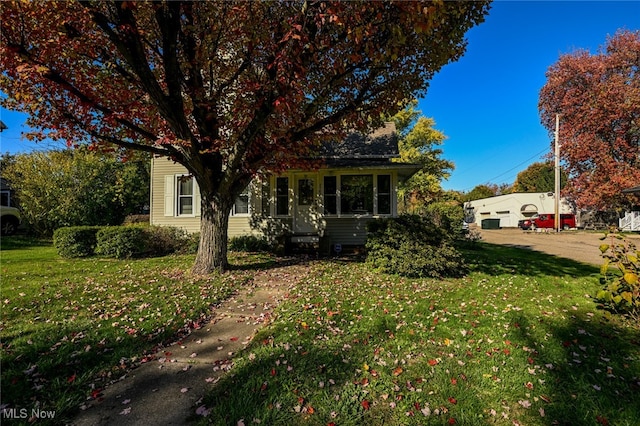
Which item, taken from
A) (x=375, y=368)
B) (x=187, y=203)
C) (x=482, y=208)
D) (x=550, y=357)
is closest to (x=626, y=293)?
(x=550, y=357)

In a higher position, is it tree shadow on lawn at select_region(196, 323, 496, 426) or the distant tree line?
the distant tree line

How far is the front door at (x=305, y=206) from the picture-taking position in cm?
1252

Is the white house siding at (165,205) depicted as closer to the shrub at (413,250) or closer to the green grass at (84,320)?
the green grass at (84,320)

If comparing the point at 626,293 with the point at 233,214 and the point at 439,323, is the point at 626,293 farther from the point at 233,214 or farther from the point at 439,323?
the point at 233,214

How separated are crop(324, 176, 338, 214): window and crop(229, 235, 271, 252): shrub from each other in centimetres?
288

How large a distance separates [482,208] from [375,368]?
46.1 meters

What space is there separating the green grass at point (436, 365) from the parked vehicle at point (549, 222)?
26586 mm

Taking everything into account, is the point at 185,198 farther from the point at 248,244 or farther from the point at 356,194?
the point at 356,194

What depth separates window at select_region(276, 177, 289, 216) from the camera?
1271cm

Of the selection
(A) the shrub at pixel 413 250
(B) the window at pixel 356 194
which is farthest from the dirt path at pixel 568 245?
(B) the window at pixel 356 194

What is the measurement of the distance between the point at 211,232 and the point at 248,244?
476 cm

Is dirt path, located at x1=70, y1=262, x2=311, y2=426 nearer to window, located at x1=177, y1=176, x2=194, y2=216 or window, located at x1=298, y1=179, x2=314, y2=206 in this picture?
window, located at x1=298, y1=179, x2=314, y2=206

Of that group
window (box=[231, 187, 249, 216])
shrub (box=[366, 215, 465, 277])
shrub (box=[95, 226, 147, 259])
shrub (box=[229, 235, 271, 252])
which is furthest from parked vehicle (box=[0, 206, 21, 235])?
shrub (box=[366, 215, 465, 277])

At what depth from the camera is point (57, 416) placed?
2508mm
